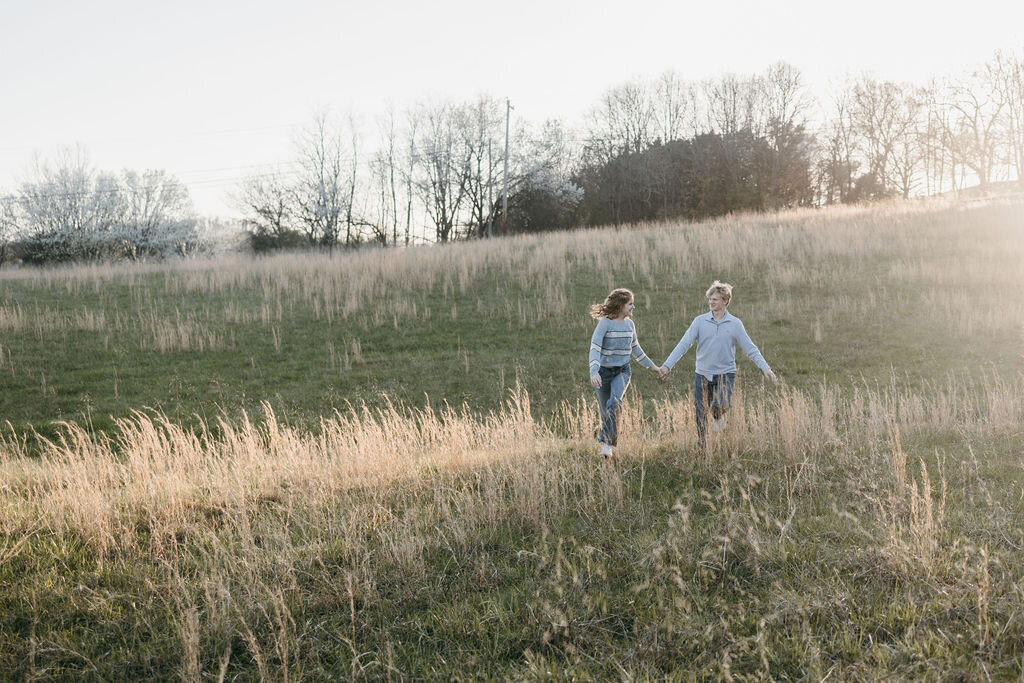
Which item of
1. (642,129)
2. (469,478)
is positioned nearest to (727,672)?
(469,478)

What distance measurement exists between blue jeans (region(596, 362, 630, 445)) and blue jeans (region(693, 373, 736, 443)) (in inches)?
31.3

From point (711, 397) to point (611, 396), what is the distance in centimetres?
122

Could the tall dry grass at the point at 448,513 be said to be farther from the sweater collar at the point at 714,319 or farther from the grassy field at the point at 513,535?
the sweater collar at the point at 714,319

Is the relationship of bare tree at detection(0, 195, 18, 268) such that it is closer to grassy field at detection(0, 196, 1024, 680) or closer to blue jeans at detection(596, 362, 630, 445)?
grassy field at detection(0, 196, 1024, 680)

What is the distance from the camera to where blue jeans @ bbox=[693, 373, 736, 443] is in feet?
22.2

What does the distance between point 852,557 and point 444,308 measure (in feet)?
46.4

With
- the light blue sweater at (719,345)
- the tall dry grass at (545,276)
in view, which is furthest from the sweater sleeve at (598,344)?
the tall dry grass at (545,276)

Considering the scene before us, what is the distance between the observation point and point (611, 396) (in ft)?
21.8

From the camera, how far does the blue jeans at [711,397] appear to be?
6770 mm

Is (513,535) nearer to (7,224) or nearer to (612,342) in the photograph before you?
(612,342)

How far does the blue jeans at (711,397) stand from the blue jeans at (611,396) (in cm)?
80

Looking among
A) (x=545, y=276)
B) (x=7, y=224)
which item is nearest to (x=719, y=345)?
(x=545, y=276)

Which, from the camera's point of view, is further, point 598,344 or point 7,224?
point 7,224

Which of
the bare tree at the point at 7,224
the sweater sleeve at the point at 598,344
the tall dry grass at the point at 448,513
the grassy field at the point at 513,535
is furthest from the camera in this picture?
the bare tree at the point at 7,224
